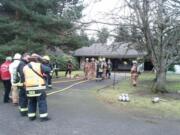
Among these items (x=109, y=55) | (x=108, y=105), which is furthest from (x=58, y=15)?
(x=109, y=55)

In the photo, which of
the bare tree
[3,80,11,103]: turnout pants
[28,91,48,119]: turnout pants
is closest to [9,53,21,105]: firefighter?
[3,80,11,103]: turnout pants

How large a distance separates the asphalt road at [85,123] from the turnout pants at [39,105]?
224 mm

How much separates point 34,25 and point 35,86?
14680mm

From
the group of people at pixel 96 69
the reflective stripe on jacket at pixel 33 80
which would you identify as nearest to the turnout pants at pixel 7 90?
the reflective stripe on jacket at pixel 33 80

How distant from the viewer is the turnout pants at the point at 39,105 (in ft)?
27.8

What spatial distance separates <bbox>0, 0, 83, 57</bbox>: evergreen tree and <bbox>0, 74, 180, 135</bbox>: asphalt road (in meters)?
9.95

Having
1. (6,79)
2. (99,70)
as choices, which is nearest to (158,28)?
(6,79)

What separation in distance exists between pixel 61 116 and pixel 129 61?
4001cm

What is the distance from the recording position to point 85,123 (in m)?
8.37

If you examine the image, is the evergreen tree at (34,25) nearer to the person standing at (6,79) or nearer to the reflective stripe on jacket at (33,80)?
the person standing at (6,79)

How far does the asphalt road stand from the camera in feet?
24.5

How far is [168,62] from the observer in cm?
1647

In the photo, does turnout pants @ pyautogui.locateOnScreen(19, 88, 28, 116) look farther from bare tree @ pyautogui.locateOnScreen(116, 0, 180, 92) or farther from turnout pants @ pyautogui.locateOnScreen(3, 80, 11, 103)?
bare tree @ pyautogui.locateOnScreen(116, 0, 180, 92)

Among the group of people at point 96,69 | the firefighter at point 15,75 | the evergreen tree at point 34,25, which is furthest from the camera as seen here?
the group of people at point 96,69
